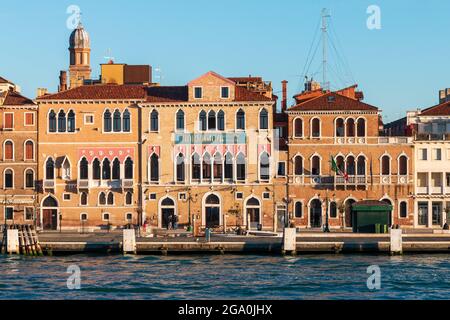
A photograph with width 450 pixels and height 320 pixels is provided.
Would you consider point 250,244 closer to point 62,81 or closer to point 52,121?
point 52,121

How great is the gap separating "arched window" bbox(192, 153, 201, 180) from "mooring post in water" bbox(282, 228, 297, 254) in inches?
552

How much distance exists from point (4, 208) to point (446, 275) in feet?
101

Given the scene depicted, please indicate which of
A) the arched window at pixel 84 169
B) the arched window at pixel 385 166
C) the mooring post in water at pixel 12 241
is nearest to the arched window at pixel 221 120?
the arched window at pixel 84 169

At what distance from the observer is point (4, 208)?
6150cm

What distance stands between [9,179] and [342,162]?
19781mm

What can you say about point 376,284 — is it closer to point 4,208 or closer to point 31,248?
point 31,248

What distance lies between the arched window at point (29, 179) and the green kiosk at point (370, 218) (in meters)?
19.5

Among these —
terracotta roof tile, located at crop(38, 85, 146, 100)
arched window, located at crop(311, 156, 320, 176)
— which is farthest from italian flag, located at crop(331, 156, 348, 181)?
terracotta roof tile, located at crop(38, 85, 146, 100)

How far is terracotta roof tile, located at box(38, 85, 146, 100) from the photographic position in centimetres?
6059

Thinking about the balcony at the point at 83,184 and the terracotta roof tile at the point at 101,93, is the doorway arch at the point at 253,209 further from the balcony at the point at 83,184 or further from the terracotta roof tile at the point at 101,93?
the balcony at the point at 83,184

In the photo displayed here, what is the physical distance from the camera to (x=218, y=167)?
60781 mm

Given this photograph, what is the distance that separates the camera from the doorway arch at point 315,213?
2393 inches

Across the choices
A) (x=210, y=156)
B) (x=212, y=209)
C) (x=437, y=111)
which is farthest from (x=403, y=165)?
(x=212, y=209)
